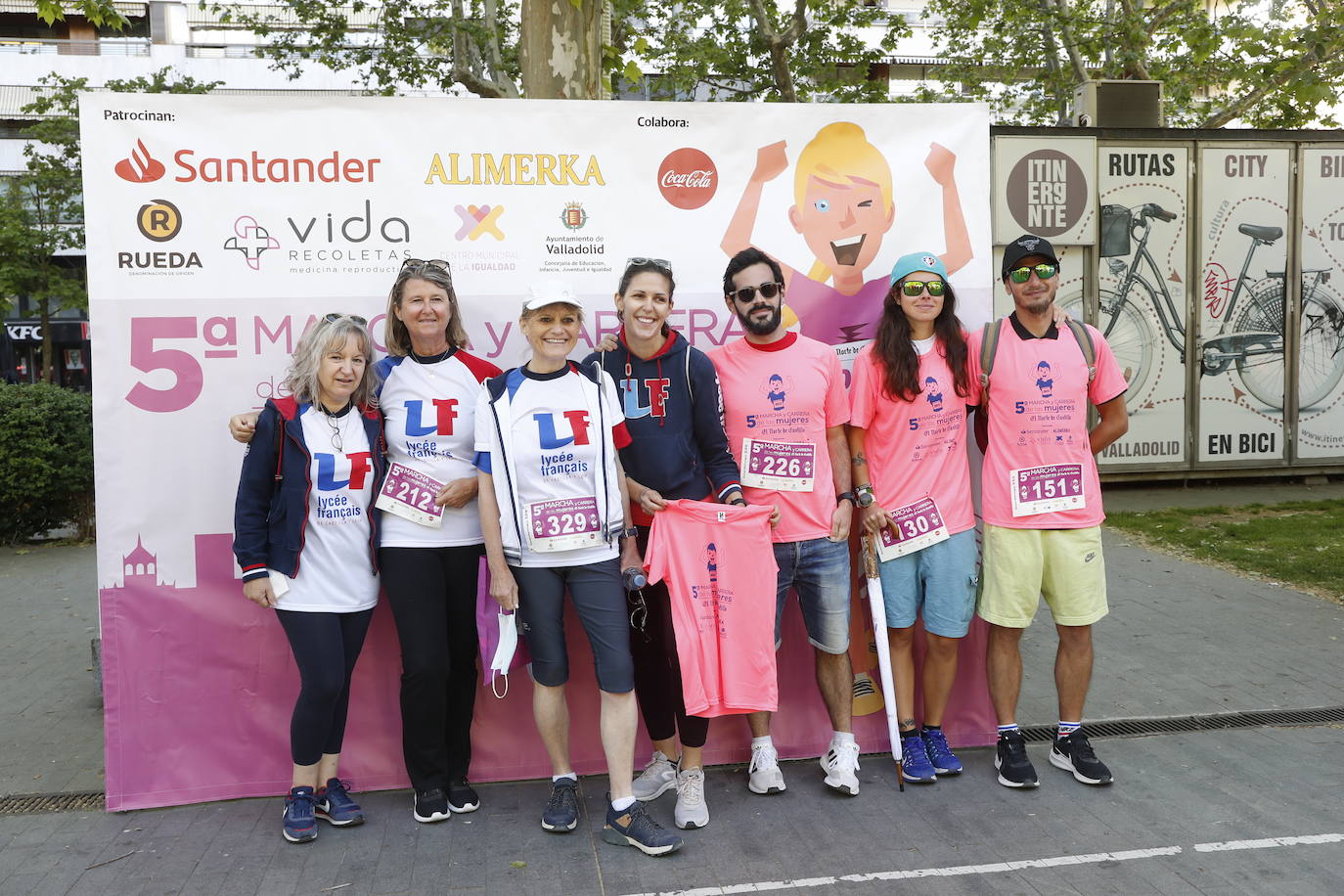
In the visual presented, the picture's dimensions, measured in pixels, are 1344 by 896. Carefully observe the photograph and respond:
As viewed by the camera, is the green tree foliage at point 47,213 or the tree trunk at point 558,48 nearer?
the tree trunk at point 558,48

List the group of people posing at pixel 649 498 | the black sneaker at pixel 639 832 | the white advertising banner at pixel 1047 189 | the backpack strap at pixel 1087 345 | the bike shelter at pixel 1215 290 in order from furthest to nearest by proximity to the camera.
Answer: the bike shelter at pixel 1215 290 → the white advertising banner at pixel 1047 189 → the backpack strap at pixel 1087 345 → the group of people posing at pixel 649 498 → the black sneaker at pixel 639 832

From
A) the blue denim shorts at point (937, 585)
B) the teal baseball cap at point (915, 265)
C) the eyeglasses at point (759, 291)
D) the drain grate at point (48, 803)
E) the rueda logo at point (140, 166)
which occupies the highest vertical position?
the rueda logo at point (140, 166)

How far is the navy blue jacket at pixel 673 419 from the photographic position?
3992mm

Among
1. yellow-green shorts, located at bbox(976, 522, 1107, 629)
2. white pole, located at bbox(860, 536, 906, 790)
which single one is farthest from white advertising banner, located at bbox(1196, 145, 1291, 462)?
white pole, located at bbox(860, 536, 906, 790)

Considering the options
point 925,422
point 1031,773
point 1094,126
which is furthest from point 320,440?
point 1094,126

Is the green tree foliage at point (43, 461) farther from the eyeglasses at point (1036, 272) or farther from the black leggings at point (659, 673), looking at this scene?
the eyeglasses at point (1036, 272)

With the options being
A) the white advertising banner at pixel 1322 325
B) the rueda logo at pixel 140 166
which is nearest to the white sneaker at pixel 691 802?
the rueda logo at pixel 140 166

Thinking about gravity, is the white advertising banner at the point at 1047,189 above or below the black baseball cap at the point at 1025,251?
above

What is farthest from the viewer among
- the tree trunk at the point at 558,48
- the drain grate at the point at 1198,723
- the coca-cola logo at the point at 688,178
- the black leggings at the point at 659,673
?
Answer: the tree trunk at the point at 558,48

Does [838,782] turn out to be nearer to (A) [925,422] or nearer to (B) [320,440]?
(A) [925,422]

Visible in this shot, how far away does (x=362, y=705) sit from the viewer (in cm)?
441

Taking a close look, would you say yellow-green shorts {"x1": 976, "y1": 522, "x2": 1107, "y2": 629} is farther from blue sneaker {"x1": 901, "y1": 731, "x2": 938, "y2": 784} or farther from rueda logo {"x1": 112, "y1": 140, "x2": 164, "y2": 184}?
rueda logo {"x1": 112, "y1": 140, "x2": 164, "y2": 184}

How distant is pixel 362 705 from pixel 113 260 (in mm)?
1997

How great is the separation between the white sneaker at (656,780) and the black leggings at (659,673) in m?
0.12
